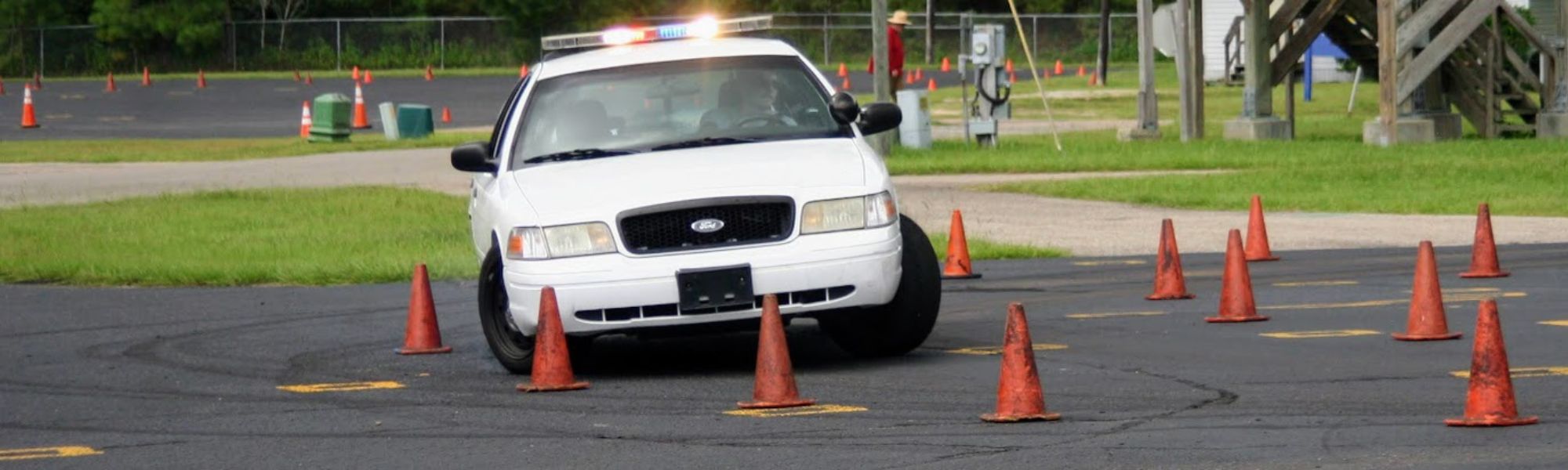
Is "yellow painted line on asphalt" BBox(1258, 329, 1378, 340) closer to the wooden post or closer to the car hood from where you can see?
the car hood

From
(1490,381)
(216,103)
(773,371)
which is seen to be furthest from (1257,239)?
(216,103)

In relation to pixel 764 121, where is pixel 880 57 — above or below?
above

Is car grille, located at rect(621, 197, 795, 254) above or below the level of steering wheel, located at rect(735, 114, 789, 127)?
below

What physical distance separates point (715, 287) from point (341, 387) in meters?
1.68

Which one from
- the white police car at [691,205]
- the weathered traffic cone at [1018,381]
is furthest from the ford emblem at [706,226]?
the weathered traffic cone at [1018,381]

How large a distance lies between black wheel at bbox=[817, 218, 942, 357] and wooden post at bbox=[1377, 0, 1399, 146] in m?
18.4

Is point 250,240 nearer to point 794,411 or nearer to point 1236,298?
point 1236,298

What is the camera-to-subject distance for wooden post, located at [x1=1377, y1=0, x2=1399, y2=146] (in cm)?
2812

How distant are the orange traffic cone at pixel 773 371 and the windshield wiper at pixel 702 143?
1.98m

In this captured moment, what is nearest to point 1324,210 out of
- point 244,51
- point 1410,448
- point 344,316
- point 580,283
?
point 344,316

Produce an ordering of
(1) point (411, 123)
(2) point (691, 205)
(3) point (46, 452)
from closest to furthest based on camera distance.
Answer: (3) point (46, 452), (2) point (691, 205), (1) point (411, 123)

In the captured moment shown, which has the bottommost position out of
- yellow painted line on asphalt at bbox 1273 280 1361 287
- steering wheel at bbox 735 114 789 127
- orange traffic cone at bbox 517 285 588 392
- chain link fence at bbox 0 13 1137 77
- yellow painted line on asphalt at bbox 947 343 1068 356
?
yellow painted line on asphalt at bbox 1273 280 1361 287

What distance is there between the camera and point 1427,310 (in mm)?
11102

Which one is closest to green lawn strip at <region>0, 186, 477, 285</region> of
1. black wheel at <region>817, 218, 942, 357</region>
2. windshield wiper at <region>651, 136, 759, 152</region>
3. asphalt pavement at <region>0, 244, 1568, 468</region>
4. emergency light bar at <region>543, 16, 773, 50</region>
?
asphalt pavement at <region>0, 244, 1568, 468</region>
